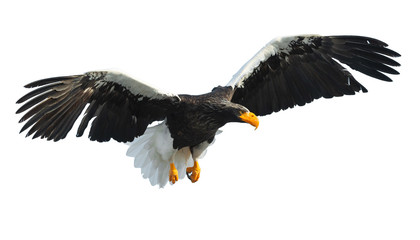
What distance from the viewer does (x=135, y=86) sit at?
8.31m

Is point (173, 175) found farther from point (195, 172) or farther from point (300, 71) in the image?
point (300, 71)

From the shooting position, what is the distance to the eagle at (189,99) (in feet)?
26.8

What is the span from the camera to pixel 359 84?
908 cm

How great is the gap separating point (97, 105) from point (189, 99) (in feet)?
3.28

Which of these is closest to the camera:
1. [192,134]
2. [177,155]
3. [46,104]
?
[46,104]

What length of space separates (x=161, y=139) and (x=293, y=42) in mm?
1895

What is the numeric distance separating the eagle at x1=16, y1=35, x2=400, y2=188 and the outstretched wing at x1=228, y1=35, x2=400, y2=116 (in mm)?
12

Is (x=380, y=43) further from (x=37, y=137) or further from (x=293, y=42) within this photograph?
(x=37, y=137)

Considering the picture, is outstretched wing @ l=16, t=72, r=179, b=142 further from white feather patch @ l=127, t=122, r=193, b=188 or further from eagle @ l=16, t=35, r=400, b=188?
white feather patch @ l=127, t=122, r=193, b=188

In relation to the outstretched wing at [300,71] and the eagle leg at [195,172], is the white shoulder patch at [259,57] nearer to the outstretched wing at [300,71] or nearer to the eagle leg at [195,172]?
the outstretched wing at [300,71]

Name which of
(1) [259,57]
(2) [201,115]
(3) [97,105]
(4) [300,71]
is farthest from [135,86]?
(4) [300,71]

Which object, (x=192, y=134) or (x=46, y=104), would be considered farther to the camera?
(x=192, y=134)

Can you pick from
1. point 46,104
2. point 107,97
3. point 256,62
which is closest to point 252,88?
point 256,62

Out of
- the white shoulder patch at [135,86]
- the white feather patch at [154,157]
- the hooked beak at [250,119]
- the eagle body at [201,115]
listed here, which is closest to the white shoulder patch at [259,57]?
the eagle body at [201,115]
